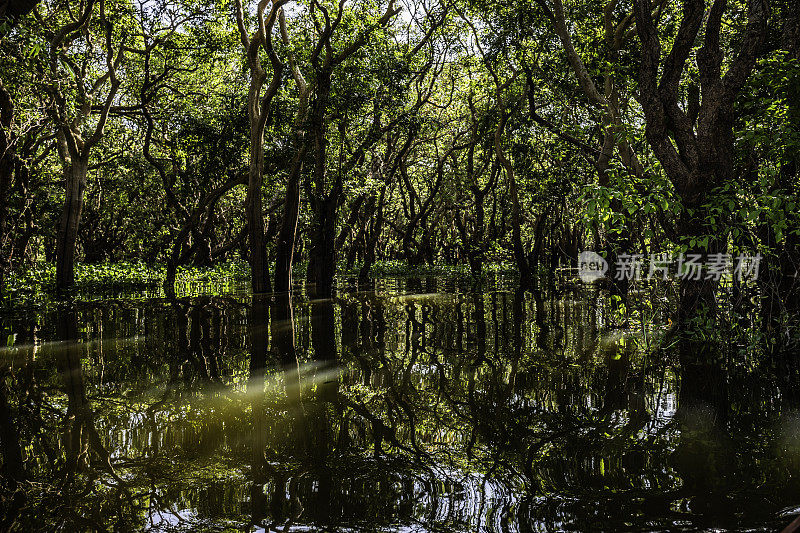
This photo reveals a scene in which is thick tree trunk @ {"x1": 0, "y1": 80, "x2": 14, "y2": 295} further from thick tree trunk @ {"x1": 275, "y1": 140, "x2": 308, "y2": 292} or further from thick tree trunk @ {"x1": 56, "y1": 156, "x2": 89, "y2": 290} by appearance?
thick tree trunk @ {"x1": 275, "y1": 140, "x2": 308, "y2": 292}

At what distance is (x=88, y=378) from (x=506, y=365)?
13.7 feet

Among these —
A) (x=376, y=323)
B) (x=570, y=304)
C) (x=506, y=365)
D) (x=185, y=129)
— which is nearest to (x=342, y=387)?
(x=506, y=365)

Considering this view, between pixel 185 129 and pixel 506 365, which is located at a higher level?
pixel 185 129

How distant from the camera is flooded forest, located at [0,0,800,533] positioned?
295 cm

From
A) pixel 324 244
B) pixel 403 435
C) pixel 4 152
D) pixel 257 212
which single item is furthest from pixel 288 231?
pixel 403 435

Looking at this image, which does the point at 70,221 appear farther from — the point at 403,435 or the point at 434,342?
the point at 403,435

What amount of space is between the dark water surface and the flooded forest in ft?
0.07

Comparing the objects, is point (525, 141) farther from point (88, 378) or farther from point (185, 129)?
point (88, 378)

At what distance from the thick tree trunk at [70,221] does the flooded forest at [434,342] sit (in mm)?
72

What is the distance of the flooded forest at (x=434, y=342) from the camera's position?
2.95m

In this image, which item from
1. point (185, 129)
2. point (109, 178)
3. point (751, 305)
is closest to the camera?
point (751, 305)

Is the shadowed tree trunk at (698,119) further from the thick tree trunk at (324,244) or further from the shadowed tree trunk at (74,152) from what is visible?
the shadowed tree trunk at (74,152)

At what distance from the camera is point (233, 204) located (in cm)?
3259

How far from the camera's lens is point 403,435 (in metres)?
3.85
